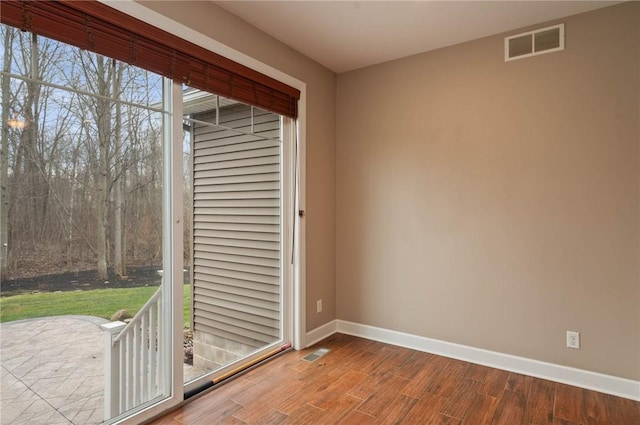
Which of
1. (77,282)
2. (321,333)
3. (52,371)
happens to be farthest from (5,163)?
(321,333)

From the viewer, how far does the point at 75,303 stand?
1847 mm

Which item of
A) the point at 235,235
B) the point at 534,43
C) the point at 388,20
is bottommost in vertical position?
the point at 235,235

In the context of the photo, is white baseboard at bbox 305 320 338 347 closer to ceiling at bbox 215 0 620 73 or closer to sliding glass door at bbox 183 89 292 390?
sliding glass door at bbox 183 89 292 390

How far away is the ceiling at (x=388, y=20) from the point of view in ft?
8.01

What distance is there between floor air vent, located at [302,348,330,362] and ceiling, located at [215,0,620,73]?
2.64 meters

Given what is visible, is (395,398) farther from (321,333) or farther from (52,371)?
(52,371)

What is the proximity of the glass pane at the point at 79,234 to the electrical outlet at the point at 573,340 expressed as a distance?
109 inches

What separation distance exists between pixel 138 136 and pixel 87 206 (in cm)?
50

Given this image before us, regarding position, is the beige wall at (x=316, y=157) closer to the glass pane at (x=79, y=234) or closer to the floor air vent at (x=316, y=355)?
the floor air vent at (x=316, y=355)

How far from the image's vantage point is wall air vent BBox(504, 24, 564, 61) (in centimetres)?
261

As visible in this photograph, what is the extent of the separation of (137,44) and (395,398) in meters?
2.65

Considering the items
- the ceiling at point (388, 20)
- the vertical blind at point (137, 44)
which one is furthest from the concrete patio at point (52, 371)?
the ceiling at point (388, 20)

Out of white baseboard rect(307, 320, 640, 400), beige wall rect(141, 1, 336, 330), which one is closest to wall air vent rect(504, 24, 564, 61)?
beige wall rect(141, 1, 336, 330)

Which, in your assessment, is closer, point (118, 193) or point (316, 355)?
point (118, 193)
